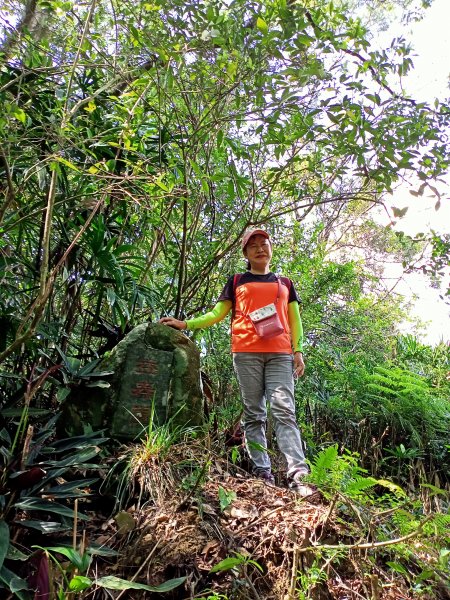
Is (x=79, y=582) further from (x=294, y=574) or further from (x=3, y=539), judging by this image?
(x=294, y=574)

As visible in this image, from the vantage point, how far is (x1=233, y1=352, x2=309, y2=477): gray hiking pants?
326 centimetres

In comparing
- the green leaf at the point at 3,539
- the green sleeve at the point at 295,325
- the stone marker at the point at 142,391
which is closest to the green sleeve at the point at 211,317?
the stone marker at the point at 142,391

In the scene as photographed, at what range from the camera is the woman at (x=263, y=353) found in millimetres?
3256

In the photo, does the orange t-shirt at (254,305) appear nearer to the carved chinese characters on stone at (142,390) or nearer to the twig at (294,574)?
the carved chinese characters on stone at (142,390)

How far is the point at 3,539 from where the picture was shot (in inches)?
84.0

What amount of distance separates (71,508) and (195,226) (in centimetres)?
291

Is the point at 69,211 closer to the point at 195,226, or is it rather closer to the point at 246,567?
the point at 195,226

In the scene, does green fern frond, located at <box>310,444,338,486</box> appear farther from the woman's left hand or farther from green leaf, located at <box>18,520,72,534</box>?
green leaf, located at <box>18,520,72,534</box>

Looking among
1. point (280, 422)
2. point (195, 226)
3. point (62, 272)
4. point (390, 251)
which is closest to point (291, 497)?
point (280, 422)

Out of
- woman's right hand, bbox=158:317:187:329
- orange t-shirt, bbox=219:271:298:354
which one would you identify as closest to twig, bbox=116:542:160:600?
orange t-shirt, bbox=219:271:298:354

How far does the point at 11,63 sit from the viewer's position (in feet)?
11.8

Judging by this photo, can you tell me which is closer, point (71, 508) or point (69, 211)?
point (71, 508)

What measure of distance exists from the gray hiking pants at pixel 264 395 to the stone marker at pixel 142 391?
1.16ft

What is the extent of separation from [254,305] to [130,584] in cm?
200
